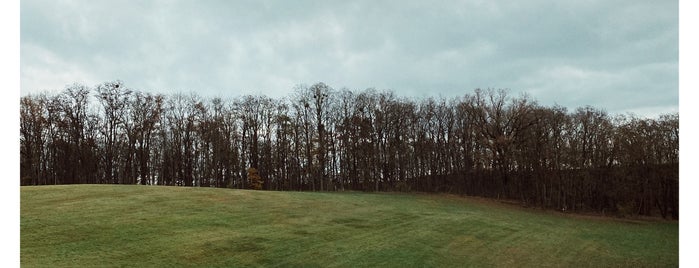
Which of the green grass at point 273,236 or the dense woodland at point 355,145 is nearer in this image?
the green grass at point 273,236

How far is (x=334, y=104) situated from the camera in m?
57.4

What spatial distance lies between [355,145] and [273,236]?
39.4m

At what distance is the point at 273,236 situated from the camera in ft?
51.5

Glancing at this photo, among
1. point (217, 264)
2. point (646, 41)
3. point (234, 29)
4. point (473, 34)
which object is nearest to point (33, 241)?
point (217, 264)

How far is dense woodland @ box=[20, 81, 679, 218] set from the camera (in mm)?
42781

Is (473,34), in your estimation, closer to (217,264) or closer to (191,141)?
(217,264)

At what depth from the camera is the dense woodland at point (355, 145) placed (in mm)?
42781

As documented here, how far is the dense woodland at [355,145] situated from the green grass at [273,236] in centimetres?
1914

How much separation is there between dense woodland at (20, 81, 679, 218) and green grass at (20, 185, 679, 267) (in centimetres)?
1914

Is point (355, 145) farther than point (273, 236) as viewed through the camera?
Yes

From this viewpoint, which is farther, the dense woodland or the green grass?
the dense woodland

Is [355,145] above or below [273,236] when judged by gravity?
above

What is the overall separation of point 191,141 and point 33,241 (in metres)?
43.6

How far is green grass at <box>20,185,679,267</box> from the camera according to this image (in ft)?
42.6
